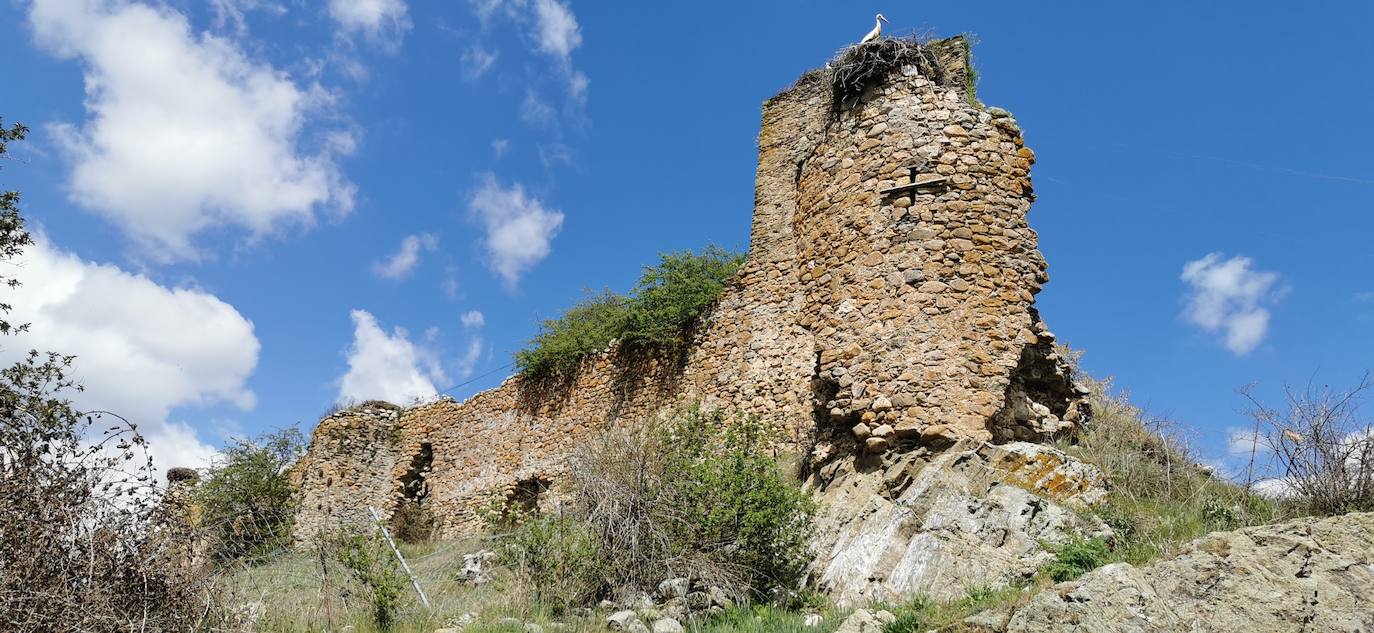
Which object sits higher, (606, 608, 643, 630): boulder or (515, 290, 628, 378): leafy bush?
(515, 290, 628, 378): leafy bush

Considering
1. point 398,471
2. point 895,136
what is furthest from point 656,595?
point 398,471

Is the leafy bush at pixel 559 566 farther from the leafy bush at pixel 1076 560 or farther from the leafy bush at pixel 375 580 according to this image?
the leafy bush at pixel 1076 560

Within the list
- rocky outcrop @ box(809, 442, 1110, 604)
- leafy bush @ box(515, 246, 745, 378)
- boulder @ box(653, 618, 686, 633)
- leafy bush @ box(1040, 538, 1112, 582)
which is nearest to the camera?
leafy bush @ box(1040, 538, 1112, 582)

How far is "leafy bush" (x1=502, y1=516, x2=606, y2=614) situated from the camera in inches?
299

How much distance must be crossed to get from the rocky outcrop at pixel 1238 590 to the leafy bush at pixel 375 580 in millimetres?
4627

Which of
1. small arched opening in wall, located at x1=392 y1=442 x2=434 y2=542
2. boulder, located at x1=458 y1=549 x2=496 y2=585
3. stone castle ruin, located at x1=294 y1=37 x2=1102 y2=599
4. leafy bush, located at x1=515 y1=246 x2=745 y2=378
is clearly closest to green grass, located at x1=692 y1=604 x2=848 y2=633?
stone castle ruin, located at x1=294 y1=37 x2=1102 y2=599

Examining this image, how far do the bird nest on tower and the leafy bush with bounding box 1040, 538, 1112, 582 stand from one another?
197 inches

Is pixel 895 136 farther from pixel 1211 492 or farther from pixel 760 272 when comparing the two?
pixel 760 272

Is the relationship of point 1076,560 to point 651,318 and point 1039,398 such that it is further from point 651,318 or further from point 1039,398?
point 651,318

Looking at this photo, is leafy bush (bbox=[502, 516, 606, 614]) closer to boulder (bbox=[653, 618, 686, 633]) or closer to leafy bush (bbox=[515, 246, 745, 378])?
boulder (bbox=[653, 618, 686, 633])

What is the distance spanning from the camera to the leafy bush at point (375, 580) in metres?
7.31

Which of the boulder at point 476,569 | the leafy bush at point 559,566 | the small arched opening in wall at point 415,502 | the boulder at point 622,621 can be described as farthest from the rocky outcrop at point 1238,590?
the small arched opening in wall at point 415,502

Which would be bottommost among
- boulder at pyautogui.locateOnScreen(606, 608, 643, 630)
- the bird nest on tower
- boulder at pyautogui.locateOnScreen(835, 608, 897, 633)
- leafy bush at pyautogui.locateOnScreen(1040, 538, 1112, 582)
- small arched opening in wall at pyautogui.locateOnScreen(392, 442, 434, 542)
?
boulder at pyautogui.locateOnScreen(835, 608, 897, 633)

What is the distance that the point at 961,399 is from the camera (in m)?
7.31
